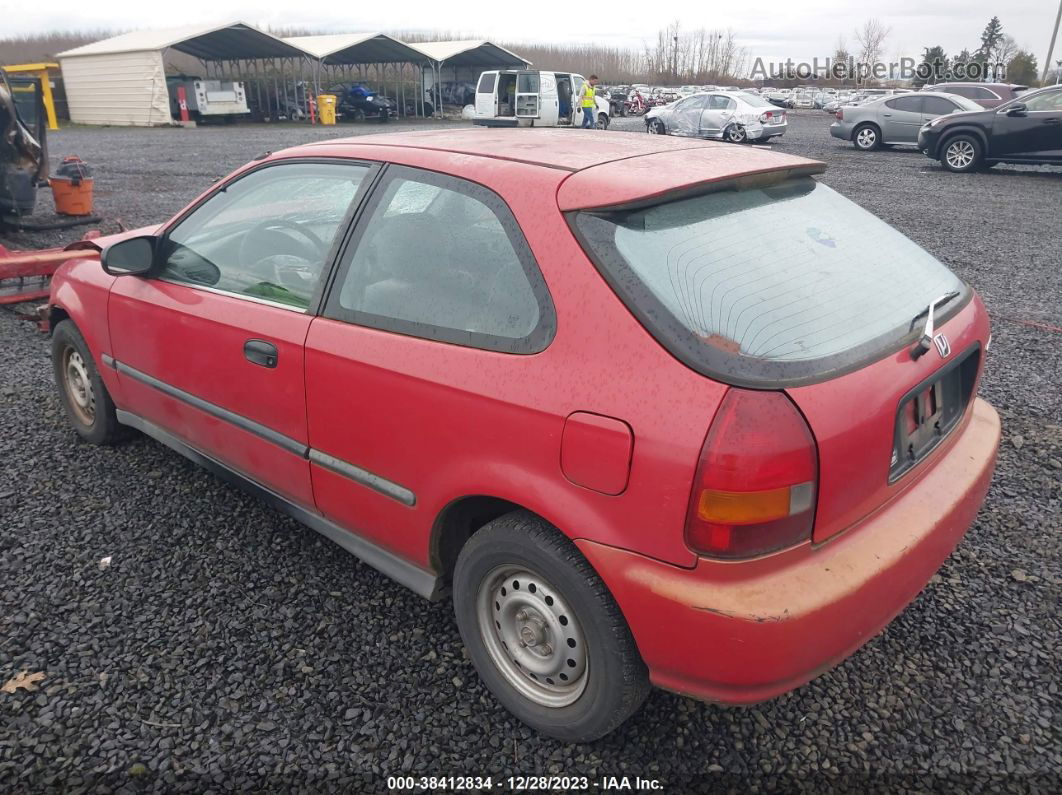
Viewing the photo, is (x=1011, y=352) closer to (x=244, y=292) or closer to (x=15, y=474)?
(x=244, y=292)

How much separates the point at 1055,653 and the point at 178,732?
9.12 feet

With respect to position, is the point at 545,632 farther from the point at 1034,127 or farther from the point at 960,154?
the point at 960,154

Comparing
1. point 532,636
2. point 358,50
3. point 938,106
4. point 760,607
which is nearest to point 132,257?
point 532,636

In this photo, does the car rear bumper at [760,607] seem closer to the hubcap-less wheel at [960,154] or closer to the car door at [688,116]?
the hubcap-less wheel at [960,154]

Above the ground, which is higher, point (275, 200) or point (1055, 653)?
point (275, 200)

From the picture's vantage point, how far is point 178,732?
7.22ft

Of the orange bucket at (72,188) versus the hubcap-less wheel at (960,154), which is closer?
the orange bucket at (72,188)

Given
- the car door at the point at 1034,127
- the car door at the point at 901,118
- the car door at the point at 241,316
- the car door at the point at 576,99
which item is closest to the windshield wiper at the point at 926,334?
the car door at the point at 241,316

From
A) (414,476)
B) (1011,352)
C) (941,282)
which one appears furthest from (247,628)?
(1011,352)

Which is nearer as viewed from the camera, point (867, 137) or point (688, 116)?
point (867, 137)

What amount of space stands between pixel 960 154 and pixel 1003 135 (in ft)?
2.99

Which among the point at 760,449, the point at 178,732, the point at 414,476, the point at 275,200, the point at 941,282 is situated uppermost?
the point at 275,200

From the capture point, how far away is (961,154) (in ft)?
49.4

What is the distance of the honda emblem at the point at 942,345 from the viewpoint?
216cm
